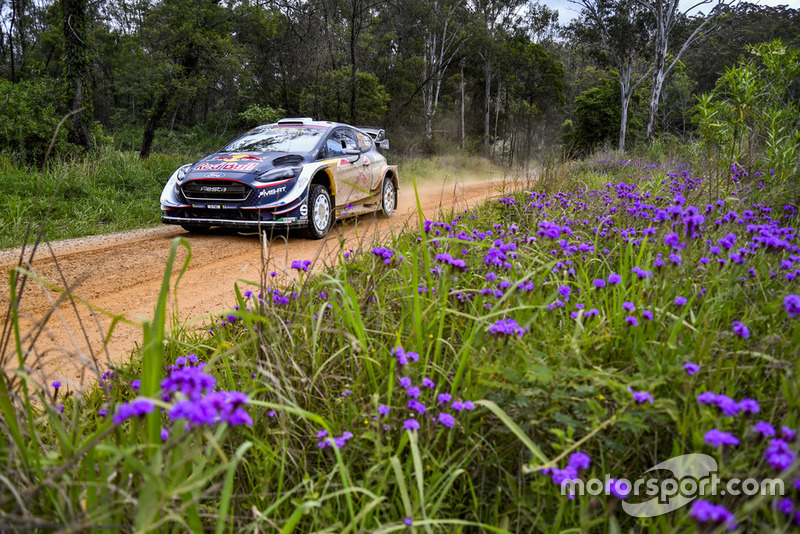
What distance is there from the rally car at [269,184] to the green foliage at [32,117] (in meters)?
6.51

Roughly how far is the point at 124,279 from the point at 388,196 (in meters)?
5.89

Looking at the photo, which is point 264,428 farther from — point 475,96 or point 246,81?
point 475,96

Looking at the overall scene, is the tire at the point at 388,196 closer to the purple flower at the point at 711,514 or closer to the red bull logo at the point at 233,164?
the red bull logo at the point at 233,164

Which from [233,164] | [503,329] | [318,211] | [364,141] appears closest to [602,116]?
[364,141]

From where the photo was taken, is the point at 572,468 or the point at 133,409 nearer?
the point at 133,409

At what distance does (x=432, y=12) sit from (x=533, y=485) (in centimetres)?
3710

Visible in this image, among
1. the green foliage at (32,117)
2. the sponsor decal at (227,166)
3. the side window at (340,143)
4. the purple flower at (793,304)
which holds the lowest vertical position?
the purple flower at (793,304)

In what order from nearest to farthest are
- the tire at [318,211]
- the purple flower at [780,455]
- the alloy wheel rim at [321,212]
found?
the purple flower at [780,455]
the tire at [318,211]
the alloy wheel rim at [321,212]

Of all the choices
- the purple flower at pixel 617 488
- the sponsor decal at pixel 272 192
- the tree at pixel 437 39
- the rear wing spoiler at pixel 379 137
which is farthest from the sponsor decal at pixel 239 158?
the tree at pixel 437 39

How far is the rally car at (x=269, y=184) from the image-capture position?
6.62 metres

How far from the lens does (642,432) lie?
1.62m

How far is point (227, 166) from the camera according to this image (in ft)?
22.6

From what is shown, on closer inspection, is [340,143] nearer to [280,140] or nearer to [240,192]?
[280,140]

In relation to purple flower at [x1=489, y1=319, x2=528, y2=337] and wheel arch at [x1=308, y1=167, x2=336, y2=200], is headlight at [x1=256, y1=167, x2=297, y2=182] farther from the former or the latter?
purple flower at [x1=489, y1=319, x2=528, y2=337]
